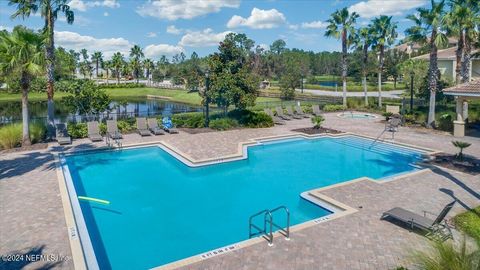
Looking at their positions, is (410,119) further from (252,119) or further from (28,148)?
(28,148)

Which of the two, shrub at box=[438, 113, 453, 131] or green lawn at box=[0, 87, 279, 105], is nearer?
shrub at box=[438, 113, 453, 131]

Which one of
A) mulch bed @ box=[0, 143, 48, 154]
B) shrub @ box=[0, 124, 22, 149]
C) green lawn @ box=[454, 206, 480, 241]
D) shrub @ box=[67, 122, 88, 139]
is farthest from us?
shrub @ box=[67, 122, 88, 139]

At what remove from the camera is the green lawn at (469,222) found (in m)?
7.96

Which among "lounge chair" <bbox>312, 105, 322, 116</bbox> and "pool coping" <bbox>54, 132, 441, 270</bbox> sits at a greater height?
"lounge chair" <bbox>312, 105, 322, 116</bbox>

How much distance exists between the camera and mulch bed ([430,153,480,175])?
13.0 metres

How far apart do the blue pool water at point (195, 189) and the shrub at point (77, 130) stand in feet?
10.2

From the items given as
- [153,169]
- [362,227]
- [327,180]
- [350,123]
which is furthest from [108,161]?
[350,123]

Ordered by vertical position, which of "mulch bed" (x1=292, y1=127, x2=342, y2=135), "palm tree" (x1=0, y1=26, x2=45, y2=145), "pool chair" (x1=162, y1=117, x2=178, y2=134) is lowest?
"mulch bed" (x1=292, y1=127, x2=342, y2=135)

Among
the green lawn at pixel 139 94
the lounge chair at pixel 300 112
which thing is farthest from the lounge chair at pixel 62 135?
the green lawn at pixel 139 94

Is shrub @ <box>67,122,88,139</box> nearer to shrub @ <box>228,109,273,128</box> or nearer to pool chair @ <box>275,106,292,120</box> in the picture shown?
shrub @ <box>228,109,273,128</box>

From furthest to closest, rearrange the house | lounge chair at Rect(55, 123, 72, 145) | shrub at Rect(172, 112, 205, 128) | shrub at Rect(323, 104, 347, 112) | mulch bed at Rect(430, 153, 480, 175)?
1. the house
2. shrub at Rect(323, 104, 347, 112)
3. shrub at Rect(172, 112, 205, 128)
4. lounge chair at Rect(55, 123, 72, 145)
5. mulch bed at Rect(430, 153, 480, 175)

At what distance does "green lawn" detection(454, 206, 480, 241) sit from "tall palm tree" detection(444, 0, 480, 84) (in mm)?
14714

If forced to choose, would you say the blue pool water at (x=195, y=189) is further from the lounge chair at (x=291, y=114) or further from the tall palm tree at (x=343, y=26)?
the tall palm tree at (x=343, y=26)

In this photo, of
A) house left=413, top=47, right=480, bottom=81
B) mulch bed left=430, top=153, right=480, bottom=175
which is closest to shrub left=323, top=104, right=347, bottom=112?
mulch bed left=430, top=153, right=480, bottom=175
